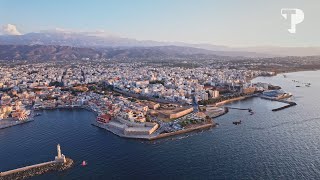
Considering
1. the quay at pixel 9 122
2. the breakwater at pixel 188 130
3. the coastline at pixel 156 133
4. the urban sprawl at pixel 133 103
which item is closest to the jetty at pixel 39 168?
the coastline at pixel 156 133

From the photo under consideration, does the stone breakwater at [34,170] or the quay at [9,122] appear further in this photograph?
the quay at [9,122]

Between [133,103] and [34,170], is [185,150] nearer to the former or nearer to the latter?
[34,170]

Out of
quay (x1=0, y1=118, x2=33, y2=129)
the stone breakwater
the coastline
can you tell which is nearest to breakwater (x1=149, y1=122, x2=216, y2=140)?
the coastline

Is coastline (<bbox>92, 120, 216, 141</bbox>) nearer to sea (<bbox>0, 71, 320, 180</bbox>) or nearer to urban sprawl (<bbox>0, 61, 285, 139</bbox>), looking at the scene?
urban sprawl (<bbox>0, 61, 285, 139</bbox>)

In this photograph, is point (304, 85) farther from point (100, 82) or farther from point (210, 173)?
point (210, 173)

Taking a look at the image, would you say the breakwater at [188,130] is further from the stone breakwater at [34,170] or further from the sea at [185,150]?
the stone breakwater at [34,170]

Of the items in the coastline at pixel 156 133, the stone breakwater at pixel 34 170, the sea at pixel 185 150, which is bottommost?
the stone breakwater at pixel 34 170

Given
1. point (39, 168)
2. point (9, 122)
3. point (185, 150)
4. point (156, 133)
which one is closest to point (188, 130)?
point (156, 133)
